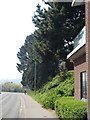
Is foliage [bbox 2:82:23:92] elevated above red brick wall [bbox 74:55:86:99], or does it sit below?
above

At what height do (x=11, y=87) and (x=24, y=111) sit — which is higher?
(x=11, y=87)

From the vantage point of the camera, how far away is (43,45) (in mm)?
46156

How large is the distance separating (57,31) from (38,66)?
105 ft

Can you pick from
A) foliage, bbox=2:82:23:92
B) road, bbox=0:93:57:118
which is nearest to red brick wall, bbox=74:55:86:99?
road, bbox=0:93:57:118

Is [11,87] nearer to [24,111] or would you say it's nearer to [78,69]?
[24,111]

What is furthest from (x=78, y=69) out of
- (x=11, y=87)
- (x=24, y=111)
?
(x=11, y=87)

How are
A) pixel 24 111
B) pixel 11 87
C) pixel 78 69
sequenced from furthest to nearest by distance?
pixel 11 87, pixel 24 111, pixel 78 69

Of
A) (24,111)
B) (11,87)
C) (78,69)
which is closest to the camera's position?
(78,69)

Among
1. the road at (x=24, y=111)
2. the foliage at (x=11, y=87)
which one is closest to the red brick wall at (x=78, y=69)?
the road at (x=24, y=111)

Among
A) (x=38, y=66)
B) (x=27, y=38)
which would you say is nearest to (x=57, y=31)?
(x=38, y=66)

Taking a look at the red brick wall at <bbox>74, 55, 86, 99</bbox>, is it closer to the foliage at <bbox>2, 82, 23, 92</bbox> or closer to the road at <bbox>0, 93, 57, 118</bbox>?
the road at <bbox>0, 93, 57, 118</bbox>

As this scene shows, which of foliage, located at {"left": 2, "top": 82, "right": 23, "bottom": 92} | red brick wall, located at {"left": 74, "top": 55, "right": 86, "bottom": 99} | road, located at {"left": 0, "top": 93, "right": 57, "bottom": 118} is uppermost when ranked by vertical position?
foliage, located at {"left": 2, "top": 82, "right": 23, "bottom": 92}

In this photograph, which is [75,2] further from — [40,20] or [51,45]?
[40,20]

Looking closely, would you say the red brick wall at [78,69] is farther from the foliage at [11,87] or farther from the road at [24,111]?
the foliage at [11,87]
